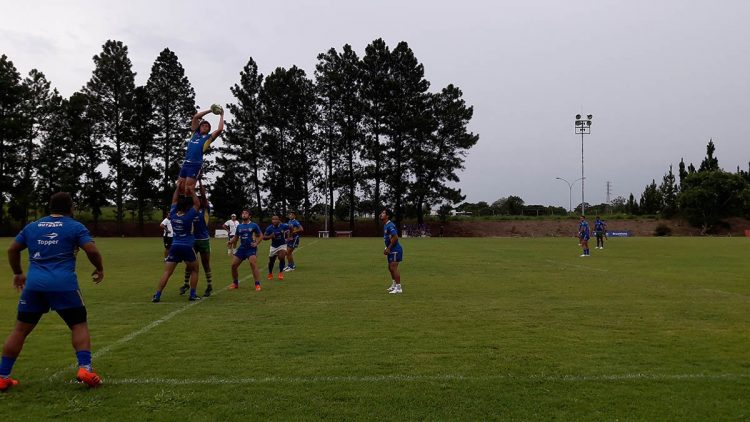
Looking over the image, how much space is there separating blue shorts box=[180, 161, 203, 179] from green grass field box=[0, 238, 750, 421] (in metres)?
2.58

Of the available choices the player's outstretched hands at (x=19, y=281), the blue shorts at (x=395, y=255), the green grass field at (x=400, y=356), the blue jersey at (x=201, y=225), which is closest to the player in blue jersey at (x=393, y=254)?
the blue shorts at (x=395, y=255)

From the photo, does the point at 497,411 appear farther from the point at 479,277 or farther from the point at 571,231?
the point at 571,231

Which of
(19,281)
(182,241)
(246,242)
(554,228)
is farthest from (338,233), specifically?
(19,281)

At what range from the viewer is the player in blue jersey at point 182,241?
1063 cm

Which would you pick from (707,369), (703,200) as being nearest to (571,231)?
(703,200)

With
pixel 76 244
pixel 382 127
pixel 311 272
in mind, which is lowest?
pixel 311 272

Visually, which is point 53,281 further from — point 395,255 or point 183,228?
point 395,255

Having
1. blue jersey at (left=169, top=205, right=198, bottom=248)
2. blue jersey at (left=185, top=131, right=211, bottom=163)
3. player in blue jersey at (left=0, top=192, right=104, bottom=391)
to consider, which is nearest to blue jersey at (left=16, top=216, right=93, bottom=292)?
player in blue jersey at (left=0, top=192, right=104, bottom=391)

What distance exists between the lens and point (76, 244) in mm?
5297

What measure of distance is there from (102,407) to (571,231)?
70.0 m

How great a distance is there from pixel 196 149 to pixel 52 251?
675 centimetres

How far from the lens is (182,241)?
35.0 feet

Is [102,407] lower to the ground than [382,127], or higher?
lower

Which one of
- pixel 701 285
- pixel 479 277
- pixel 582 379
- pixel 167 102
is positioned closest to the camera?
pixel 582 379
